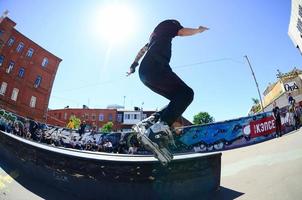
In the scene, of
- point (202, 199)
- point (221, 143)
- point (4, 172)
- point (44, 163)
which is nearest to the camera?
point (202, 199)

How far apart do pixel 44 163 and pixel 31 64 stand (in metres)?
3.18

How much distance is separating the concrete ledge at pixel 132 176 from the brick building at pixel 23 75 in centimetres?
204

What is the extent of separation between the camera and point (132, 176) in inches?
90.1

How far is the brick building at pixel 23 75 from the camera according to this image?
14.2ft

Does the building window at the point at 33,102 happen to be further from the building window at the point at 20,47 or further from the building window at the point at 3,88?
the building window at the point at 20,47

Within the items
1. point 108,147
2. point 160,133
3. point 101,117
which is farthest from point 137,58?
point 108,147

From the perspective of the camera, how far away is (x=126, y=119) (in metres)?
4.88

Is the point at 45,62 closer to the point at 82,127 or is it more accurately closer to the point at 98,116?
the point at 98,116

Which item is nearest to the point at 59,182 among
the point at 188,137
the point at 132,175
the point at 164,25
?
the point at 132,175

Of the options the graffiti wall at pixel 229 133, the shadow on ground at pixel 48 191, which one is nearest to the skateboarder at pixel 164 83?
the shadow on ground at pixel 48 191

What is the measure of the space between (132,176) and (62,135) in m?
3.71

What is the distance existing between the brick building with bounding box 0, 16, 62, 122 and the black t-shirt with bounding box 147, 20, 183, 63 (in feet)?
8.56

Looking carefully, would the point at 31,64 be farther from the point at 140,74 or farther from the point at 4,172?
the point at 140,74

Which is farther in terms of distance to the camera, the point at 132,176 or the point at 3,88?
the point at 3,88
